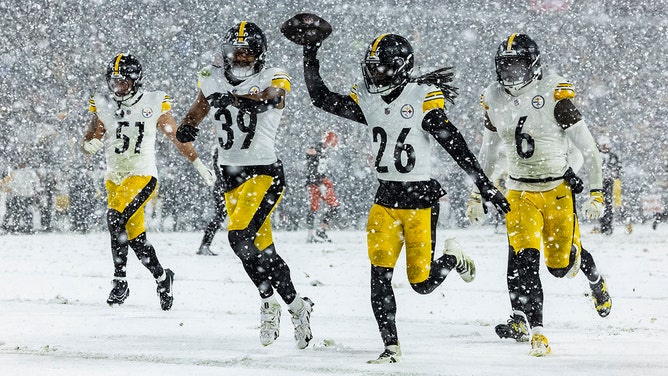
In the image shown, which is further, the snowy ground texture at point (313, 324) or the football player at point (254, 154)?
the football player at point (254, 154)

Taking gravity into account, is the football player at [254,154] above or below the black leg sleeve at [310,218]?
above

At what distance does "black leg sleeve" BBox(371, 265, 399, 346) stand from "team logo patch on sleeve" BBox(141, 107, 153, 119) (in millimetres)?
3160

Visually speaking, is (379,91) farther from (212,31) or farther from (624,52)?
(624,52)

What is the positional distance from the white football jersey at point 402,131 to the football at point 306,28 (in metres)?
0.45

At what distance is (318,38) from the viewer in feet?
19.2

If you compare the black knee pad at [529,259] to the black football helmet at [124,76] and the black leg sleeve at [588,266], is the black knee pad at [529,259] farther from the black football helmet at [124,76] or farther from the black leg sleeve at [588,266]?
the black football helmet at [124,76]

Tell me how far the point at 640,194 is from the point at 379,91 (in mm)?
18014

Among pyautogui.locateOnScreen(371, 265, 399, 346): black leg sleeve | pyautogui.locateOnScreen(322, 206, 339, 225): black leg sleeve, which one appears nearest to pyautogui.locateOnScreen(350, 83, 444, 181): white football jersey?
pyautogui.locateOnScreen(371, 265, 399, 346): black leg sleeve

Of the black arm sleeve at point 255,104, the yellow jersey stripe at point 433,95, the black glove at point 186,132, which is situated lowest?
the black glove at point 186,132

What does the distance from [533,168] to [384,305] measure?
4.99ft

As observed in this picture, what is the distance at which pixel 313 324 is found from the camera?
738cm

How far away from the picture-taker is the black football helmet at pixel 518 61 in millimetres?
6230

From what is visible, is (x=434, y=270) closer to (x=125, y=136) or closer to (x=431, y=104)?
(x=431, y=104)

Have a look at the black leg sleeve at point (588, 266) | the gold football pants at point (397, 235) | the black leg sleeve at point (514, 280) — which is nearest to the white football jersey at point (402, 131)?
the gold football pants at point (397, 235)
